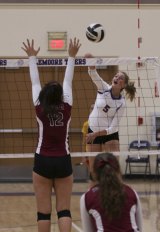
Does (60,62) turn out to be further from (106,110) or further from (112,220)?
(112,220)

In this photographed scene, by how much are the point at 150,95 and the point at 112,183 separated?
9016 millimetres

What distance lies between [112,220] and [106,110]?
3.55 metres

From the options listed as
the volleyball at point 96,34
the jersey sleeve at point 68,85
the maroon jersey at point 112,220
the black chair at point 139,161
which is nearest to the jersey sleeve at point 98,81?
the volleyball at point 96,34

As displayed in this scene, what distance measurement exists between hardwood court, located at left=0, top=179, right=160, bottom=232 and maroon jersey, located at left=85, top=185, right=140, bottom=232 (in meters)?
3.72

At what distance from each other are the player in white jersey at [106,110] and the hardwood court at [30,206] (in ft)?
3.76

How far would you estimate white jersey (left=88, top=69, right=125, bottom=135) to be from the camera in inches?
277

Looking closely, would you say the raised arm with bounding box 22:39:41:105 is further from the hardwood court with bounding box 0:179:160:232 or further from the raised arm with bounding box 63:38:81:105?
the hardwood court with bounding box 0:179:160:232

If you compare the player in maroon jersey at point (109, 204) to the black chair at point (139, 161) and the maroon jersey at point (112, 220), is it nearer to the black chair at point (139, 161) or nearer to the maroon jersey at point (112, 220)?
the maroon jersey at point (112, 220)

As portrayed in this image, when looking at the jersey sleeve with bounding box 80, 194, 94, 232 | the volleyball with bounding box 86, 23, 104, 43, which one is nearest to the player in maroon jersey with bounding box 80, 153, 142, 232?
the jersey sleeve with bounding box 80, 194, 94, 232

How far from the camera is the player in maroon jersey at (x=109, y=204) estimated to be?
357 cm

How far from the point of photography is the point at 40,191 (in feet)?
17.1

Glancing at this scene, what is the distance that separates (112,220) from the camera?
140 inches

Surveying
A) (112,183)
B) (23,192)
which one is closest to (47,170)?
(112,183)

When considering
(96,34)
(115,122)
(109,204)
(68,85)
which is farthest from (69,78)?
(96,34)
